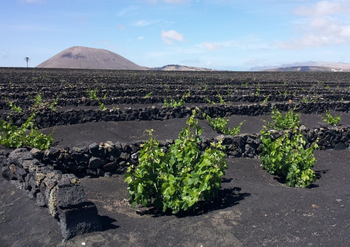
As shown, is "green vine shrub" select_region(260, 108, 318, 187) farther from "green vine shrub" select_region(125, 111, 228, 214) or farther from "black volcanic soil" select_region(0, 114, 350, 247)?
"green vine shrub" select_region(125, 111, 228, 214)

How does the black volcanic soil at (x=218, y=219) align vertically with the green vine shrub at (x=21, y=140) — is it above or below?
below

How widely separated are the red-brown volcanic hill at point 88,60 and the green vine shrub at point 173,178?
153m

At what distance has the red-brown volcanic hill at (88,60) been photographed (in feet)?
523

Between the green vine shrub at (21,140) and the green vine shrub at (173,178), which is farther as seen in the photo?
the green vine shrub at (21,140)

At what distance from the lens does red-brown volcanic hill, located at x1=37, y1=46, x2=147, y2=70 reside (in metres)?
160

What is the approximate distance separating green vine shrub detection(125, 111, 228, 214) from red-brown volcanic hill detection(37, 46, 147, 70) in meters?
153

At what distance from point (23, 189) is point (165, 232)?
3.24 m

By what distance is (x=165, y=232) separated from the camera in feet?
16.7

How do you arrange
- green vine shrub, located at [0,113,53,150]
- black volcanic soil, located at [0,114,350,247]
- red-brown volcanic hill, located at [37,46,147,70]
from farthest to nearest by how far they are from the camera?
red-brown volcanic hill, located at [37,46,147,70] → green vine shrub, located at [0,113,53,150] → black volcanic soil, located at [0,114,350,247]

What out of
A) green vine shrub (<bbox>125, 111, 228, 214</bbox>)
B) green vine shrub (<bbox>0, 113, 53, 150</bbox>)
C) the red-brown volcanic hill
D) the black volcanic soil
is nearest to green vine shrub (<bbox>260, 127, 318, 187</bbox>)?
the black volcanic soil

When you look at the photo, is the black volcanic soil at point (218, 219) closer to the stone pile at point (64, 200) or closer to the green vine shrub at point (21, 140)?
the stone pile at point (64, 200)

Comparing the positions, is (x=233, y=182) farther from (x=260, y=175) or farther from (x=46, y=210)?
(x=46, y=210)

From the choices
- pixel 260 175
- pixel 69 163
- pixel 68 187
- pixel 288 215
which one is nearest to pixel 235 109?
pixel 260 175

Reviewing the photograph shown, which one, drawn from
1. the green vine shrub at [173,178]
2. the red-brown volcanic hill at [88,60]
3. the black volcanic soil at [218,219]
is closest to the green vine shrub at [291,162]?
the black volcanic soil at [218,219]
